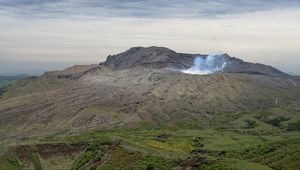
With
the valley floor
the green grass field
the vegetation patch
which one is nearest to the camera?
the green grass field

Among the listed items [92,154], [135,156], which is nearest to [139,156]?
[135,156]

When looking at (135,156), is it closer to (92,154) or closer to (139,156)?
(139,156)

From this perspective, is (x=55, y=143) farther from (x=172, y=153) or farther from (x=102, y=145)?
(x=172, y=153)

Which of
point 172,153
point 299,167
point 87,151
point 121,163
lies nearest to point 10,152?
point 87,151

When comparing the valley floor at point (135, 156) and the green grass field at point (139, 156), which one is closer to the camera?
the green grass field at point (139, 156)

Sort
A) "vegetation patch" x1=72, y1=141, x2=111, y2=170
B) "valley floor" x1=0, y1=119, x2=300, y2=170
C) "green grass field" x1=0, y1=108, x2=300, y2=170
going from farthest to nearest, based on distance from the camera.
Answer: "vegetation patch" x1=72, y1=141, x2=111, y2=170, "valley floor" x1=0, y1=119, x2=300, y2=170, "green grass field" x1=0, y1=108, x2=300, y2=170

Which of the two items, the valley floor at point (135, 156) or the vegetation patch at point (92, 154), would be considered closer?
the valley floor at point (135, 156)

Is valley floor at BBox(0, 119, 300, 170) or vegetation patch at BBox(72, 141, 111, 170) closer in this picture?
valley floor at BBox(0, 119, 300, 170)

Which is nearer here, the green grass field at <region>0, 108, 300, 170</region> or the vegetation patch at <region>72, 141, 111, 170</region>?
the green grass field at <region>0, 108, 300, 170</region>

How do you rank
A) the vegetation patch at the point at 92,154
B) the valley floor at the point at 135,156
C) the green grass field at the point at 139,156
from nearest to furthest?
the green grass field at the point at 139,156, the valley floor at the point at 135,156, the vegetation patch at the point at 92,154

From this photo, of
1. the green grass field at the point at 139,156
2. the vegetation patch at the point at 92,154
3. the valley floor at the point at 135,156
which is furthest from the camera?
the vegetation patch at the point at 92,154

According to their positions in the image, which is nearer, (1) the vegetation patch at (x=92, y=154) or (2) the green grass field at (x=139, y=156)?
(2) the green grass field at (x=139, y=156)
